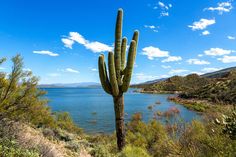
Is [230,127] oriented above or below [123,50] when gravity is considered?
below

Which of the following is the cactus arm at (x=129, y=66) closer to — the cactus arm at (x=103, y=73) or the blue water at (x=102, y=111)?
the cactus arm at (x=103, y=73)

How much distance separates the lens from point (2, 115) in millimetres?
6051

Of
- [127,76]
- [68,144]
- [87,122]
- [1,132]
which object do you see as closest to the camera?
[1,132]

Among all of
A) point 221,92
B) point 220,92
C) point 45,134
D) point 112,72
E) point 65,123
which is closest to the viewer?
point 45,134

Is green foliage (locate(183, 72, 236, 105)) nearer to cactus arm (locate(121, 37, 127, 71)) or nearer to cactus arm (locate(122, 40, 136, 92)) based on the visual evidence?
cactus arm (locate(121, 37, 127, 71))

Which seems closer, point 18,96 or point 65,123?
point 18,96

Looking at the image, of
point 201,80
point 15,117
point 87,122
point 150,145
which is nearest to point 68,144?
point 15,117

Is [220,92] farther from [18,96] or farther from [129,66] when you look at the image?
[18,96]

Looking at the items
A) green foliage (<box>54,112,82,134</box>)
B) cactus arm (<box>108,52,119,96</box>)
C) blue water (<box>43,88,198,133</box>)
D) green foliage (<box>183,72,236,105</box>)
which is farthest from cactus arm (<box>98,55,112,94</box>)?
green foliage (<box>183,72,236,105</box>)

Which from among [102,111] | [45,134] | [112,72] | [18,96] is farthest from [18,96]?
[102,111]

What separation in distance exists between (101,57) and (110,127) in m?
15.0

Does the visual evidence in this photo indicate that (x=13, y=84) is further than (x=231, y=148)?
Yes

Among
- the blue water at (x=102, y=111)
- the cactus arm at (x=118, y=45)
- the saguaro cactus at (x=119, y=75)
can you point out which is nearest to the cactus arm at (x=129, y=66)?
the saguaro cactus at (x=119, y=75)

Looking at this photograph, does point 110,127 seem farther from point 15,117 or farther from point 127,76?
point 15,117
